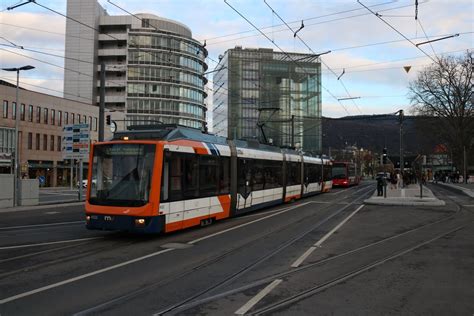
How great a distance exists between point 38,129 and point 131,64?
2954 cm

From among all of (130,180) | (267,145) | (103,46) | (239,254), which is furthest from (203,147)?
(103,46)

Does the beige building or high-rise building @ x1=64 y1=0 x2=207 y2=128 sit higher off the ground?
high-rise building @ x1=64 y1=0 x2=207 y2=128

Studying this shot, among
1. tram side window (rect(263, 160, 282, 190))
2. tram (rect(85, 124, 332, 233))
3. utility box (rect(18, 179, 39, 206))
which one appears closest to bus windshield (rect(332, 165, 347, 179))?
tram side window (rect(263, 160, 282, 190))

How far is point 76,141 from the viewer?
31.8m

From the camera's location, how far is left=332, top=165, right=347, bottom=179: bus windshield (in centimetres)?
5188

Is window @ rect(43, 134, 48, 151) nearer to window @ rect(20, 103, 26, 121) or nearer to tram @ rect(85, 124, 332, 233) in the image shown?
window @ rect(20, 103, 26, 121)

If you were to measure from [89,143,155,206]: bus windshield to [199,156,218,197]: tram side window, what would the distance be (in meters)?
2.48

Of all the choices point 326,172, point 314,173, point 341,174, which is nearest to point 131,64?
point 341,174

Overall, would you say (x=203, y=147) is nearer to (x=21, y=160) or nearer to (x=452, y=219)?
(x=452, y=219)

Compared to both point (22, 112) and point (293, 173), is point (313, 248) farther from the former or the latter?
point (22, 112)

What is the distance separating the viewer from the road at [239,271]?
6304mm

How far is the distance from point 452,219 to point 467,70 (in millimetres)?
46956

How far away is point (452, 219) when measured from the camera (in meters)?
18.3

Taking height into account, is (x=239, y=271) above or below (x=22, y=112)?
below
